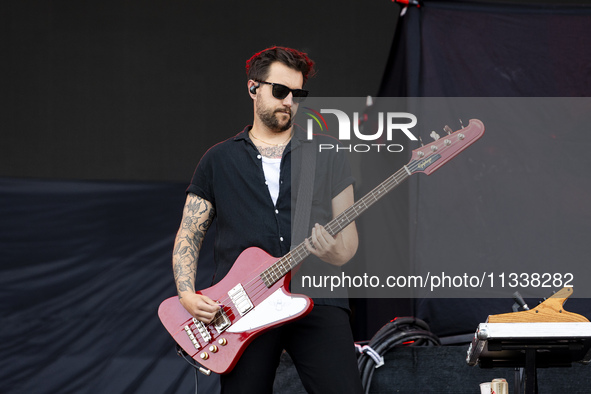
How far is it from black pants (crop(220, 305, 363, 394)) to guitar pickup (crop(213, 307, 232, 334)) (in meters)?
0.12

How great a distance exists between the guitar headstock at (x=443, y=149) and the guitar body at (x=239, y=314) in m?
0.74

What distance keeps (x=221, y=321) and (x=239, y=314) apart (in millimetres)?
82

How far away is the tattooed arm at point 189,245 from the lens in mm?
2693

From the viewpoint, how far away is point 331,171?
9.11ft

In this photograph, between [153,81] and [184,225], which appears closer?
[184,225]

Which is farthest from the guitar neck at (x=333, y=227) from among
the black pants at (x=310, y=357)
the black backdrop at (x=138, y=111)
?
the black backdrop at (x=138, y=111)

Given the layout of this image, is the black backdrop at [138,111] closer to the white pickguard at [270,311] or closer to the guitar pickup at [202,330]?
the white pickguard at [270,311]

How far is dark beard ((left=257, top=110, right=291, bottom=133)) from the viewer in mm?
2805

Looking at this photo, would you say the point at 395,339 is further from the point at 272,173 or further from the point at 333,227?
the point at 272,173

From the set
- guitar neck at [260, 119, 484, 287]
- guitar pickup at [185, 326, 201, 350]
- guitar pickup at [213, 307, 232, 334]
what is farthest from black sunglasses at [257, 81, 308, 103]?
guitar pickup at [185, 326, 201, 350]

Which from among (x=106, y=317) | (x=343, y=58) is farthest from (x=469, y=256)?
(x=343, y=58)

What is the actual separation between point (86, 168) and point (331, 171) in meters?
3.25

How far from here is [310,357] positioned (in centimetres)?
252

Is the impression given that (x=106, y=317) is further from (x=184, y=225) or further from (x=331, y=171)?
(x=331, y=171)
